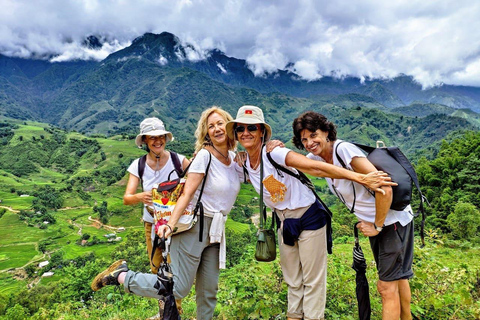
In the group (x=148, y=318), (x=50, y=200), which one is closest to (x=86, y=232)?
(x=50, y=200)

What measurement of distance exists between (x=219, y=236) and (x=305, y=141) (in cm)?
148

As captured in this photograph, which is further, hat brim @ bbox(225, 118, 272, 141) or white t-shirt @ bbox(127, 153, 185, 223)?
white t-shirt @ bbox(127, 153, 185, 223)

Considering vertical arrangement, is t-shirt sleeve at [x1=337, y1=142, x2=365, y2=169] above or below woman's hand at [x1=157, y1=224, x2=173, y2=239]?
above

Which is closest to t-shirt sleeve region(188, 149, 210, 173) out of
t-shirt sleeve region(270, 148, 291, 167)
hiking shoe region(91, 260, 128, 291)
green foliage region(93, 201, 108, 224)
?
t-shirt sleeve region(270, 148, 291, 167)

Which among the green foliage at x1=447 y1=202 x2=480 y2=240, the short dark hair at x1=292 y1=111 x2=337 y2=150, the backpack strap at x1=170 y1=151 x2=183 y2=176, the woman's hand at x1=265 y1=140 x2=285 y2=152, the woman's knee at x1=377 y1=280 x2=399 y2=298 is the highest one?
the short dark hair at x1=292 y1=111 x2=337 y2=150

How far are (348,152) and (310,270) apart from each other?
4.29ft

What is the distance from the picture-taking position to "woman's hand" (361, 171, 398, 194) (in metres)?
2.45

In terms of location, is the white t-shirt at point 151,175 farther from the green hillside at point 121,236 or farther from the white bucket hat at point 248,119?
the green hillside at point 121,236

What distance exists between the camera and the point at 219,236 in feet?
10.2

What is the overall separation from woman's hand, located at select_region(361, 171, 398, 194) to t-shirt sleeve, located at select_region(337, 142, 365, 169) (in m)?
0.22

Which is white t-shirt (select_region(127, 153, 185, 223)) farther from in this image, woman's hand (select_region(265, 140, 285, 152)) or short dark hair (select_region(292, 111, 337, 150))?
short dark hair (select_region(292, 111, 337, 150))

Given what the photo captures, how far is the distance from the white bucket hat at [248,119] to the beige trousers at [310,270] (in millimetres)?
1031

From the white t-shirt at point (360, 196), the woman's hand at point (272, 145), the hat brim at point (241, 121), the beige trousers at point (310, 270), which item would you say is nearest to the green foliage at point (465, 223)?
the white t-shirt at point (360, 196)

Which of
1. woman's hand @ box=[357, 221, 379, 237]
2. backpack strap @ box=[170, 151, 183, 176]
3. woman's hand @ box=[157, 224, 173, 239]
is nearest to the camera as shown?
woman's hand @ box=[357, 221, 379, 237]
